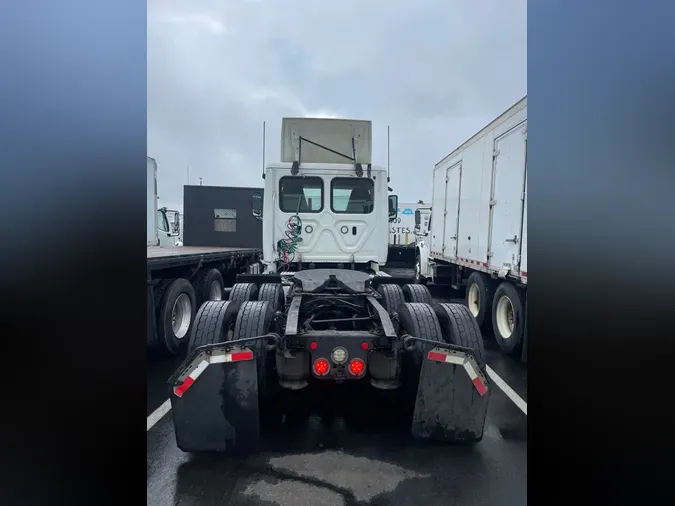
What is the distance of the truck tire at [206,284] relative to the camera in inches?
269

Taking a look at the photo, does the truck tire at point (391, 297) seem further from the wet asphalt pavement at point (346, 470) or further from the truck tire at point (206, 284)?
the truck tire at point (206, 284)

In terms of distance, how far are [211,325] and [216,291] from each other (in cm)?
440

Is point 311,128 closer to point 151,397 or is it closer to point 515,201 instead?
point 515,201

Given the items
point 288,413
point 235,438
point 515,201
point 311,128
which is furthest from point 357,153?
point 235,438

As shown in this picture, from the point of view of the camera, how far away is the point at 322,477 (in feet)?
8.64

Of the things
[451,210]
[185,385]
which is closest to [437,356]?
[185,385]

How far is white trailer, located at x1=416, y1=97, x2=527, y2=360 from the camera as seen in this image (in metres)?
5.29

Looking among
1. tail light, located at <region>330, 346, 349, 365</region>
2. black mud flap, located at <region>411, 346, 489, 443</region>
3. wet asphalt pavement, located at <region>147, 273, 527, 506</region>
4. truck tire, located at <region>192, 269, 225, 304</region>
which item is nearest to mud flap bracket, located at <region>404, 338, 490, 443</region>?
black mud flap, located at <region>411, 346, 489, 443</region>

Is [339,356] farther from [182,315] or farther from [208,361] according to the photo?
[182,315]

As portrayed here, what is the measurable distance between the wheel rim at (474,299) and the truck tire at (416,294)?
3201 millimetres

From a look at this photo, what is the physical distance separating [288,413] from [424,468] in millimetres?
1371

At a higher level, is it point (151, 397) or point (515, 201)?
point (515, 201)

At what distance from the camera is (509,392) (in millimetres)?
4219

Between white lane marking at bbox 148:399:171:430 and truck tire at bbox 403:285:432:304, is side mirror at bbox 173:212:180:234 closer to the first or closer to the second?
white lane marking at bbox 148:399:171:430
